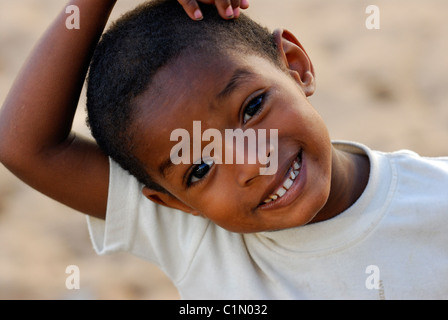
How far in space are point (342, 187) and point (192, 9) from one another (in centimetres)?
48

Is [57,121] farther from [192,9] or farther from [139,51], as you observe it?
[192,9]

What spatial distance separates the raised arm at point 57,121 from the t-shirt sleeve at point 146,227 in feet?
0.11

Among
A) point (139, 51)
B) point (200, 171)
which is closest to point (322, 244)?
point (200, 171)

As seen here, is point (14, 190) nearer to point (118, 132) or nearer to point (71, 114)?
point (71, 114)

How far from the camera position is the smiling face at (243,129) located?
1.13 m

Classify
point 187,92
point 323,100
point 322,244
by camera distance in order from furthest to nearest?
point 323,100 → point 322,244 → point 187,92

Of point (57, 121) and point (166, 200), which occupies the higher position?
point (57, 121)

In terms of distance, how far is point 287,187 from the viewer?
1.19m

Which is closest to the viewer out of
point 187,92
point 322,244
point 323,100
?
point 187,92

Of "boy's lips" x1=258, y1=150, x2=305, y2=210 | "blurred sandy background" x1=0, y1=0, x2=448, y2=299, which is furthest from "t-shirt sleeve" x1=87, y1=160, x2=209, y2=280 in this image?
"blurred sandy background" x1=0, y1=0, x2=448, y2=299

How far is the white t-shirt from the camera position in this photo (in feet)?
4.15

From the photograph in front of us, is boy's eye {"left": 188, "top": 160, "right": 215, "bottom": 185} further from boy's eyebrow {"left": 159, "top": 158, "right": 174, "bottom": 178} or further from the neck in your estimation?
the neck

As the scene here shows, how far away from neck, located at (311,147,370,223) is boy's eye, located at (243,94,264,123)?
0.78 ft

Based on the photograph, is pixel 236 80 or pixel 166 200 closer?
pixel 236 80
